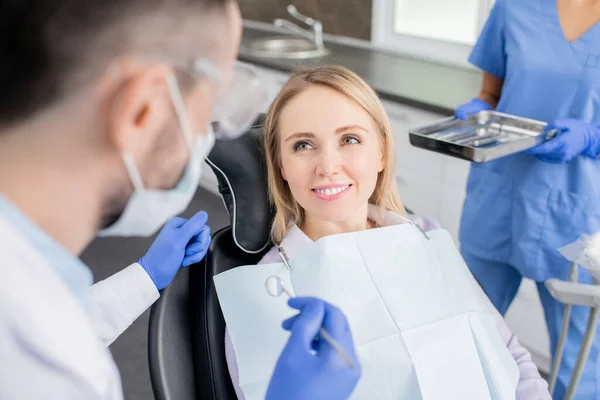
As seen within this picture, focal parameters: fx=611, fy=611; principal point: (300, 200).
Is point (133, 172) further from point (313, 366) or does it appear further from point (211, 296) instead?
point (211, 296)

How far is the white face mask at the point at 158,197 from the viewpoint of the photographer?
62 cm

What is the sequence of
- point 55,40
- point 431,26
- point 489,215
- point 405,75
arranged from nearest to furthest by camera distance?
point 55,40
point 489,215
point 405,75
point 431,26

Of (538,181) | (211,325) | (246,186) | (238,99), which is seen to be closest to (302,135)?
(246,186)

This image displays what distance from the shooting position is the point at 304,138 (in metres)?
1.22

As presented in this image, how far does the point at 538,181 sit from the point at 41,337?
1255 mm

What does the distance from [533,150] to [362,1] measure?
177 cm

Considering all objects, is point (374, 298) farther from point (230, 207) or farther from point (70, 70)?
point (70, 70)

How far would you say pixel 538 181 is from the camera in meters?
1.50

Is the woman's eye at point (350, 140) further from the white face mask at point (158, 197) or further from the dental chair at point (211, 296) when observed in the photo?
the white face mask at point (158, 197)

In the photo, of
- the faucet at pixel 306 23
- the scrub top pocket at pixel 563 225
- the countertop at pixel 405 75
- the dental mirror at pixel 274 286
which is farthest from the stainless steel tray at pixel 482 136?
the faucet at pixel 306 23

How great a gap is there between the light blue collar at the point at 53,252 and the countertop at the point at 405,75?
133cm

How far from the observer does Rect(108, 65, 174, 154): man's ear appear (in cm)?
57

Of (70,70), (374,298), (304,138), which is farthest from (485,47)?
(70,70)

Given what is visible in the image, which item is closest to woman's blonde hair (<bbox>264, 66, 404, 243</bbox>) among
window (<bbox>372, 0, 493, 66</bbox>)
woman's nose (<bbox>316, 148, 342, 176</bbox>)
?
woman's nose (<bbox>316, 148, 342, 176</bbox>)
